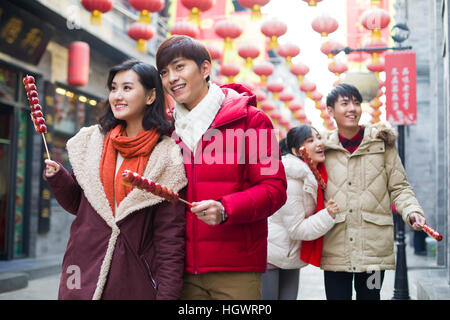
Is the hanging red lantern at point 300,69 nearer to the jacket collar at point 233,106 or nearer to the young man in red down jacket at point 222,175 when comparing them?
the jacket collar at point 233,106

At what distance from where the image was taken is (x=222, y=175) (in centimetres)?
298

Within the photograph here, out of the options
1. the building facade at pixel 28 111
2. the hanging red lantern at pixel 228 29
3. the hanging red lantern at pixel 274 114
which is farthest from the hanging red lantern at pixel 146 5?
the hanging red lantern at pixel 274 114

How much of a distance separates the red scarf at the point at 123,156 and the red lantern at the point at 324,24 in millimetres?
7354

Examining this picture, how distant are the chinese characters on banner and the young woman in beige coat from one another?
506cm

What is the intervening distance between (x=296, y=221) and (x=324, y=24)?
240 inches

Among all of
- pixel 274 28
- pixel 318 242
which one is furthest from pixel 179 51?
pixel 274 28

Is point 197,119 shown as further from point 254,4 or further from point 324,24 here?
point 324,24

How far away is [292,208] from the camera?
15.0 ft

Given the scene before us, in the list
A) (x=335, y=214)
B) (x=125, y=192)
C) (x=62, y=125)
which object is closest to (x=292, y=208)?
(x=335, y=214)

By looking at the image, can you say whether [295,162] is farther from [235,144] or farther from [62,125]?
[62,125]

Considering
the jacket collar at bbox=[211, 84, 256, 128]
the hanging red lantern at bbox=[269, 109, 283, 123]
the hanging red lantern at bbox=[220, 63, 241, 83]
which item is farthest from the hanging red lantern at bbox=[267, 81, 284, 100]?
the jacket collar at bbox=[211, 84, 256, 128]

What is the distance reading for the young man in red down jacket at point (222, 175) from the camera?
9.66 ft

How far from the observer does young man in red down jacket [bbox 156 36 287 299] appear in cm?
294
